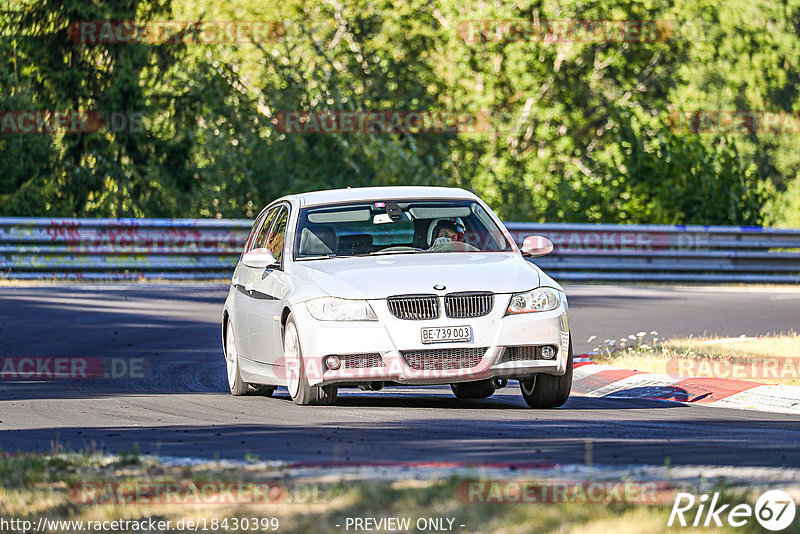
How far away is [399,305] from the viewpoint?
10547mm

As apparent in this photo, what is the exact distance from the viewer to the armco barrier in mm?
25422

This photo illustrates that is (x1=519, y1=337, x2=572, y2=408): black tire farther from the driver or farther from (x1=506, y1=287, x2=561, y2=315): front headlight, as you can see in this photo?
the driver

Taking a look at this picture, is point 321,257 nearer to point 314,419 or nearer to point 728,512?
point 314,419

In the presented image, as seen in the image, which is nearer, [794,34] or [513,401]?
[513,401]

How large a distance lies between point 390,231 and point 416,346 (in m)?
2.06

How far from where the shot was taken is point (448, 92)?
48188 mm

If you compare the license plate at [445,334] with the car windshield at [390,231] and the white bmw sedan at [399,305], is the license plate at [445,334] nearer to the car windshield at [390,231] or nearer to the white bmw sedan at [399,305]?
the white bmw sedan at [399,305]

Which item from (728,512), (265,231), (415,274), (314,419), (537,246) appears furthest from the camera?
(265,231)

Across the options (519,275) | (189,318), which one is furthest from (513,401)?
(189,318)

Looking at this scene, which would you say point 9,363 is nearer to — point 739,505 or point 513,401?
point 513,401

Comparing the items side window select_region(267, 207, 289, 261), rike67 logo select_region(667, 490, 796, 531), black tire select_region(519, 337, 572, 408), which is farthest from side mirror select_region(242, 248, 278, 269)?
rike67 logo select_region(667, 490, 796, 531)

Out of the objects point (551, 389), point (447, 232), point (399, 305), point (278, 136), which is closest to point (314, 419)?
point (399, 305)

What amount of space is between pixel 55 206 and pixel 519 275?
22.9m

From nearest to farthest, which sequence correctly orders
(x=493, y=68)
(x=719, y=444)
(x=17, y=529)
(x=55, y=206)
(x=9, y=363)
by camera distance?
(x=17, y=529) < (x=719, y=444) < (x=9, y=363) < (x=55, y=206) < (x=493, y=68)
